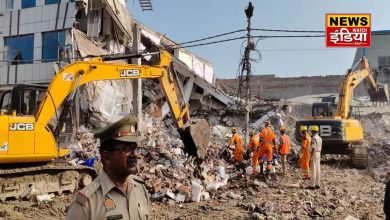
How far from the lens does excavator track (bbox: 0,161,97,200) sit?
9719 millimetres

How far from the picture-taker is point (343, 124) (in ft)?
53.2

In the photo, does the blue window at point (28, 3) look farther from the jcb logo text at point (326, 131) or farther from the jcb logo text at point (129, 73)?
the jcb logo text at point (326, 131)

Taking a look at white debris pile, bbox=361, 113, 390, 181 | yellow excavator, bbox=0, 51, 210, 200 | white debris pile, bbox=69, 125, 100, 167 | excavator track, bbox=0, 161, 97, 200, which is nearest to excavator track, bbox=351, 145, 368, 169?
white debris pile, bbox=361, 113, 390, 181

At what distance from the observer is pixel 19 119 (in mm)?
9383

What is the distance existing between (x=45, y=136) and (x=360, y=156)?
1140 cm

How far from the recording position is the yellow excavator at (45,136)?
9.34m

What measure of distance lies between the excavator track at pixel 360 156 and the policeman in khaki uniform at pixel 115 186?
15.0 m

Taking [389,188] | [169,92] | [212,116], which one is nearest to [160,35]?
[212,116]

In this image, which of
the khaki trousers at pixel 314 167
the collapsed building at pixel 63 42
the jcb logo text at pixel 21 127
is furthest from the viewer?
the collapsed building at pixel 63 42

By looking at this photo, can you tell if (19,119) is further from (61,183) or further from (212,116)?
(212,116)

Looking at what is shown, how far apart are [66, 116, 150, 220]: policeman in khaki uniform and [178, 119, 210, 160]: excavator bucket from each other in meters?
9.51

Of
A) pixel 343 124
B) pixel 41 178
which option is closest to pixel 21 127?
pixel 41 178

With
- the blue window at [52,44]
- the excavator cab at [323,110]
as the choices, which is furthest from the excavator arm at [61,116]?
the blue window at [52,44]

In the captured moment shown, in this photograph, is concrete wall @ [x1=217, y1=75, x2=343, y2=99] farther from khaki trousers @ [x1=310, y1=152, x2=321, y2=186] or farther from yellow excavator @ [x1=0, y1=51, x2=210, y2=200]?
yellow excavator @ [x1=0, y1=51, x2=210, y2=200]
